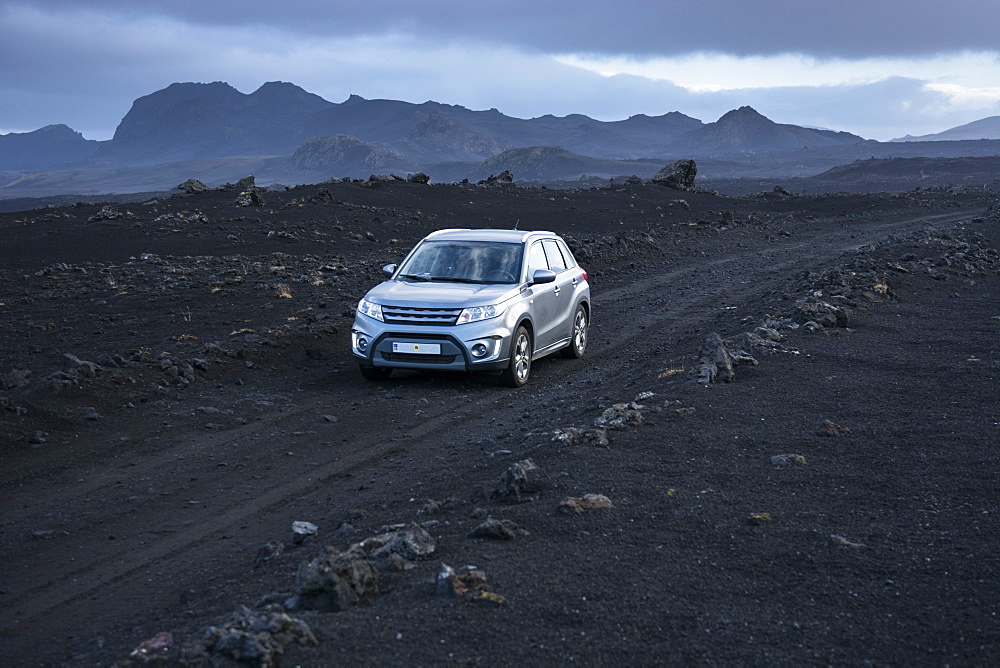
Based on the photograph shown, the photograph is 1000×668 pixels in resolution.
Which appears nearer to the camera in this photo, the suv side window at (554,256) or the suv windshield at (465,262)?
the suv windshield at (465,262)

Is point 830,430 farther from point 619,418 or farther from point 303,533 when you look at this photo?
point 303,533

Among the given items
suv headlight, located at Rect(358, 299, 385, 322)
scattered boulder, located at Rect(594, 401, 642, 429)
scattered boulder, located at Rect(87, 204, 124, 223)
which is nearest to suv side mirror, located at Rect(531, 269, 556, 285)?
suv headlight, located at Rect(358, 299, 385, 322)

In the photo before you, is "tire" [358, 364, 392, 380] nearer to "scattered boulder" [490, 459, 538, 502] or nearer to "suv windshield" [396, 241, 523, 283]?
"suv windshield" [396, 241, 523, 283]

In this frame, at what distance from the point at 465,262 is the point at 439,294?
0.98 meters

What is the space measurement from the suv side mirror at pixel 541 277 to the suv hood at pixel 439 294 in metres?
0.29

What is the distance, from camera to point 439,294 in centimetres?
1081

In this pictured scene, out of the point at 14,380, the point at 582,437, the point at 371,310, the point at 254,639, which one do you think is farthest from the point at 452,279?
the point at 254,639

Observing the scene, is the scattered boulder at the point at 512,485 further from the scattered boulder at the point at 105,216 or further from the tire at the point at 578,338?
the scattered boulder at the point at 105,216

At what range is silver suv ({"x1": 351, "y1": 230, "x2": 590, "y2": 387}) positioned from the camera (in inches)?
414

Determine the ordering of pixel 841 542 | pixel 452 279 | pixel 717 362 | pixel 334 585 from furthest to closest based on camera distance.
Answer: pixel 452 279 → pixel 717 362 → pixel 841 542 → pixel 334 585

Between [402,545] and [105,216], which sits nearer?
[402,545]

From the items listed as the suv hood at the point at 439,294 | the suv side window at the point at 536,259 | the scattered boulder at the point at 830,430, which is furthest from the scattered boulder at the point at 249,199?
the scattered boulder at the point at 830,430

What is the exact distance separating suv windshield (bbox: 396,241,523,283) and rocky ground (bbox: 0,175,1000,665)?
1.26m

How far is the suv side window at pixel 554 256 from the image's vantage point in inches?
490
